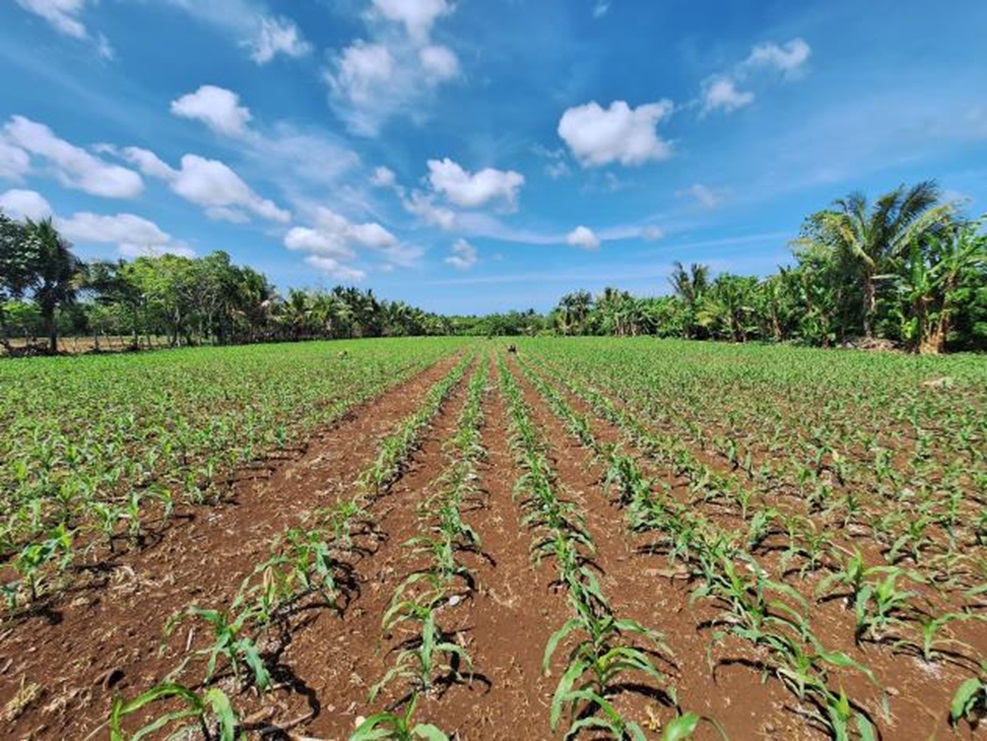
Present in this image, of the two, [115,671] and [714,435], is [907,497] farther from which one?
[115,671]

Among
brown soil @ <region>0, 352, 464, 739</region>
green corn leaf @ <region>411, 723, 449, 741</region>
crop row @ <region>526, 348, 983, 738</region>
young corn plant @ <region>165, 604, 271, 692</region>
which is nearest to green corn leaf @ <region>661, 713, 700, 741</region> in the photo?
crop row @ <region>526, 348, 983, 738</region>

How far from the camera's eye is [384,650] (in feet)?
9.21

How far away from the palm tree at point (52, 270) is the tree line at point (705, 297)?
0.09m

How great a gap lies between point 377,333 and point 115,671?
2775 inches

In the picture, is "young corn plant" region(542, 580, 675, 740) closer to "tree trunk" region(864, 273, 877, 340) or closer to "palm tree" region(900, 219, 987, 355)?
"palm tree" region(900, 219, 987, 355)

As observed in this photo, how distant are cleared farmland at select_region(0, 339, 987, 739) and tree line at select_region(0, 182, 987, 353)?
17.0 m

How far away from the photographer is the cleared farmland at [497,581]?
2.35 metres

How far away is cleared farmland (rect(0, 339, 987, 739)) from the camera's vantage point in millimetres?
2350

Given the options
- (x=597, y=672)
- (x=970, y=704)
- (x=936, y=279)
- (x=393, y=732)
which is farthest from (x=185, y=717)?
(x=936, y=279)

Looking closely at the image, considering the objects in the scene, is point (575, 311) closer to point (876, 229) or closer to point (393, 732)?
point (876, 229)

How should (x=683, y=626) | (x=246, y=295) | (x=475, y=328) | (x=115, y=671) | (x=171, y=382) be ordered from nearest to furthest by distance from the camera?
(x=115, y=671) → (x=683, y=626) → (x=171, y=382) → (x=246, y=295) → (x=475, y=328)

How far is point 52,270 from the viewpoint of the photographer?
32.7 m

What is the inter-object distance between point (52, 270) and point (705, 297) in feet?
181

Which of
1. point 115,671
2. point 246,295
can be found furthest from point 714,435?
point 246,295
